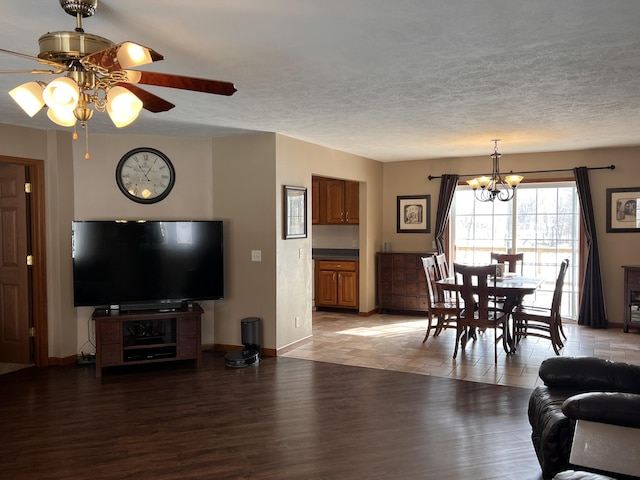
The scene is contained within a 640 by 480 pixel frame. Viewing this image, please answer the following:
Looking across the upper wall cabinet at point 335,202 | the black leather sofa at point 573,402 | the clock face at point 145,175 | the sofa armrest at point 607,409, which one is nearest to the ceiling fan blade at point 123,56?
the black leather sofa at point 573,402

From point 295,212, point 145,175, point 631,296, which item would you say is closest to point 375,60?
point 295,212

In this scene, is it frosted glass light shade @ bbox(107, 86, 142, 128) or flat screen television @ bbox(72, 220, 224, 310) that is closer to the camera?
frosted glass light shade @ bbox(107, 86, 142, 128)

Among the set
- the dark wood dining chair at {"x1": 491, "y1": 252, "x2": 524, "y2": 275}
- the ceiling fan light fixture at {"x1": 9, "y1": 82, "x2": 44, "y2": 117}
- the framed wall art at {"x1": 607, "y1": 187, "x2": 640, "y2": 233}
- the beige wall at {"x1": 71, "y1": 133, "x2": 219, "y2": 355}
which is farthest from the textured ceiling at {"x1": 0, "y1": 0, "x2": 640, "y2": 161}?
the dark wood dining chair at {"x1": 491, "y1": 252, "x2": 524, "y2": 275}

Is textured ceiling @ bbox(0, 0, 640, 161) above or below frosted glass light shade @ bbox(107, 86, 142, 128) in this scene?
above

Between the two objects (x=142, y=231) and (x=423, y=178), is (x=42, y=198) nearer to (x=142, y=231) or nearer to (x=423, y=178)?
(x=142, y=231)

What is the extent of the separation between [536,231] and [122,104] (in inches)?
262

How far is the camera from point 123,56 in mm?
1954

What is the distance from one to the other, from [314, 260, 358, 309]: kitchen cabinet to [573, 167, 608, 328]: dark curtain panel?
3.28 m

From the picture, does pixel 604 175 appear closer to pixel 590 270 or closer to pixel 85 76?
pixel 590 270

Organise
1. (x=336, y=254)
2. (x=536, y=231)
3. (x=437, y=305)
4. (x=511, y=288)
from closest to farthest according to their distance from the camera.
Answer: (x=511, y=288) → (x=437, y=305) → (x=536, y=231) → (x=336, y=254)

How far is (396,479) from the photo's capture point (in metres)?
2.90

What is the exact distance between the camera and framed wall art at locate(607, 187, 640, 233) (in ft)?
22.3

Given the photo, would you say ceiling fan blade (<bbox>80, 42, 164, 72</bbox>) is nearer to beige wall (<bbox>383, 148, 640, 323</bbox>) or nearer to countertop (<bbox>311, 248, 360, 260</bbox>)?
countertop (<bbox>311, 248, 360, 260</bbox>)

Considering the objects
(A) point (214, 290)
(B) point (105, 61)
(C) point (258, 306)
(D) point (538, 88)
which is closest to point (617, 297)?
(D) point (538, 88)
